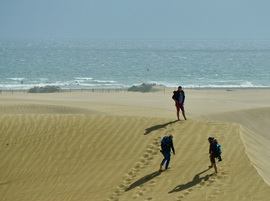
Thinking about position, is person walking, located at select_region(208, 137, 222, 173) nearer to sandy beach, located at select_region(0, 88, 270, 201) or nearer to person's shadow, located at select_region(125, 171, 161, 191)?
sandy beach, located at select_region(0, 88, 270, 201)

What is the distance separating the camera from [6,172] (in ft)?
53.9

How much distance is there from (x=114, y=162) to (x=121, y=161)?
0.18m

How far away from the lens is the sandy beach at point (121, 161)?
46.5 ft

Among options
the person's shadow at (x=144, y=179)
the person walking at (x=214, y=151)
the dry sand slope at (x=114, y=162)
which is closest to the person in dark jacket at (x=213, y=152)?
the person walking at (x=214, y=151)

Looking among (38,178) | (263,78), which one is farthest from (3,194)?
(263,78)

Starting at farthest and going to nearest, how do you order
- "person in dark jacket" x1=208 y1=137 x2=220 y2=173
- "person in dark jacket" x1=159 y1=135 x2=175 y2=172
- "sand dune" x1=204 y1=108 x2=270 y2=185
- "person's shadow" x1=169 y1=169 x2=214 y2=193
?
"sand dune" x1=204 y1=108 x2=270 y2=185, "person in dark jacket" x1=159 y1=135 x2=175 y2=172, "person in dark jacket" x1=208 y1=137 x2=220 y2=173, "person's shadow" x1=169 y1=169 x2=214 y2=193

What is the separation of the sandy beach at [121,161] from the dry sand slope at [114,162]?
0.02 meters

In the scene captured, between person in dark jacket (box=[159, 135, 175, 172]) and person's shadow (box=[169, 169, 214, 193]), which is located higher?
person in dark jacket (box=[159, 135, 175, 172])

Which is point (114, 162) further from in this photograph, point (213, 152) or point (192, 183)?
point (213, 152)

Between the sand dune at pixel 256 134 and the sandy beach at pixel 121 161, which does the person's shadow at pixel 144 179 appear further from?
the sand dune at pixel 256 134

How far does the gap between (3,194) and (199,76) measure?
209 feet

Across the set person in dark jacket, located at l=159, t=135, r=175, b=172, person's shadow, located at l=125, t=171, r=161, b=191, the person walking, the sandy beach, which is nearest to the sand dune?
the sandy beach

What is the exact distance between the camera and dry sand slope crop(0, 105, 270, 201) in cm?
1417

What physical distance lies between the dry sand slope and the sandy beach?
0.02 meters
